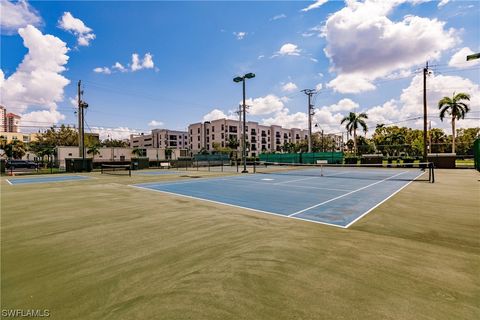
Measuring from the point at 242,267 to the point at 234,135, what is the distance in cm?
11175

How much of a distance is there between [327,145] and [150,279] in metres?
135

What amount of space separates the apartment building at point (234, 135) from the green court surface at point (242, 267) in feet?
311

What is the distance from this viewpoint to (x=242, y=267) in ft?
14.0

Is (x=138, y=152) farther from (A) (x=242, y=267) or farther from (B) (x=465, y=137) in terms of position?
(B) (x=465, y=137)

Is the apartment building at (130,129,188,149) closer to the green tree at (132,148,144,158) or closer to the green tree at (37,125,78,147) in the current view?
the green tree at (37,125,78,147)

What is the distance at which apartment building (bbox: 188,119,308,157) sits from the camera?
112188mm

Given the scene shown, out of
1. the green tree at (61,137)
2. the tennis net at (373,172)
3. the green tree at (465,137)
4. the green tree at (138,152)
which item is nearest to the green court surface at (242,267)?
the tennis net at (373,172)

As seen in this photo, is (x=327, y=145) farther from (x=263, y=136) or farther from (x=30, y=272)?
(x=30, y=272)

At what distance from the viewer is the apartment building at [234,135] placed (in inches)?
4417

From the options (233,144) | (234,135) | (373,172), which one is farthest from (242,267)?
(234,135)

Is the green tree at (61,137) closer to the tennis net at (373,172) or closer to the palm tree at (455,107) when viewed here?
the tennis net at (373,172)


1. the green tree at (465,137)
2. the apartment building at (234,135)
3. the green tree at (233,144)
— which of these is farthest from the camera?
the apartment building at (234,135)

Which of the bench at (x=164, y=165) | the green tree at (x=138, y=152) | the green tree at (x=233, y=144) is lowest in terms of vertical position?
the bench at (x=164, y=165)

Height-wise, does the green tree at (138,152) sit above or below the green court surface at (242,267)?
above
